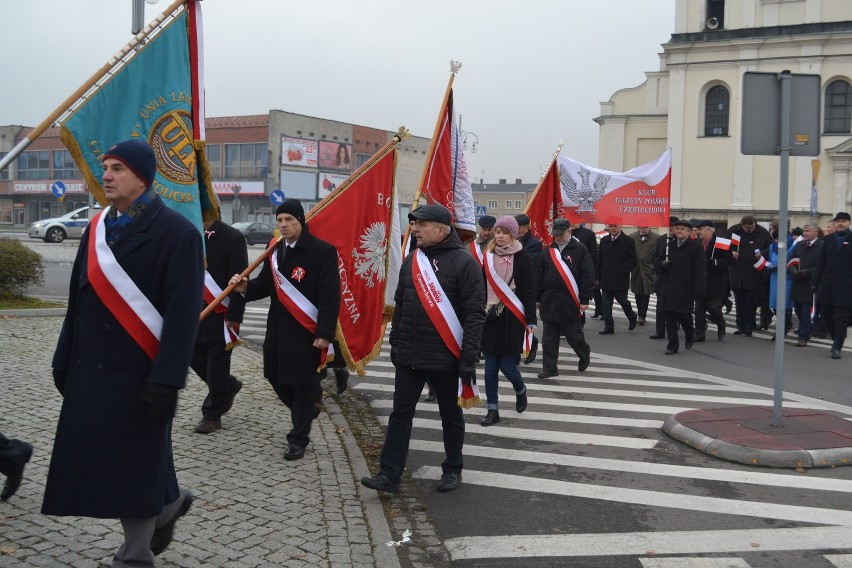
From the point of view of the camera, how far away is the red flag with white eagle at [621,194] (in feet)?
48.8

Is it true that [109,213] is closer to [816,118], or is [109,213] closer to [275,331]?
[275,331]

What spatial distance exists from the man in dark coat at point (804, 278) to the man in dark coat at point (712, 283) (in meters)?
1.03

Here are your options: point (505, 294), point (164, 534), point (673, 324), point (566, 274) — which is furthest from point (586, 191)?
point (164, 534)

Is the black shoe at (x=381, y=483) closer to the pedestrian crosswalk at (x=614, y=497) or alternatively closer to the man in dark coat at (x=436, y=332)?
the man in dark coat at (x=436, y=332)

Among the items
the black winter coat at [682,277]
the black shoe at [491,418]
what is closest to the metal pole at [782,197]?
the black shoe at [491,418]

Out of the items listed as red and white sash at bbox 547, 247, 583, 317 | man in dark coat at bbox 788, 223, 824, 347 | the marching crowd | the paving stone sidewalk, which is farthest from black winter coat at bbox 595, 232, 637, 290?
the paving stone sidewalk

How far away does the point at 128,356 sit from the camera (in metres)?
3.71

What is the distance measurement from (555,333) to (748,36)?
38.2 m

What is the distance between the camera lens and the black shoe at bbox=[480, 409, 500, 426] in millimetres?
7977

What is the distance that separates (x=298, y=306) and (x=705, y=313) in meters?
9.36

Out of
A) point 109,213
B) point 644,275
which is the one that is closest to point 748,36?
point 644,275

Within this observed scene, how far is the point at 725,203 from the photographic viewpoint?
1757 inches

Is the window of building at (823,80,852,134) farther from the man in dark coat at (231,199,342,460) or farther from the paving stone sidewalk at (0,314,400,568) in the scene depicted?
the man in dark coat at (231,199,342,460)

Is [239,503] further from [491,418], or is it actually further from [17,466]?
[491,418]
